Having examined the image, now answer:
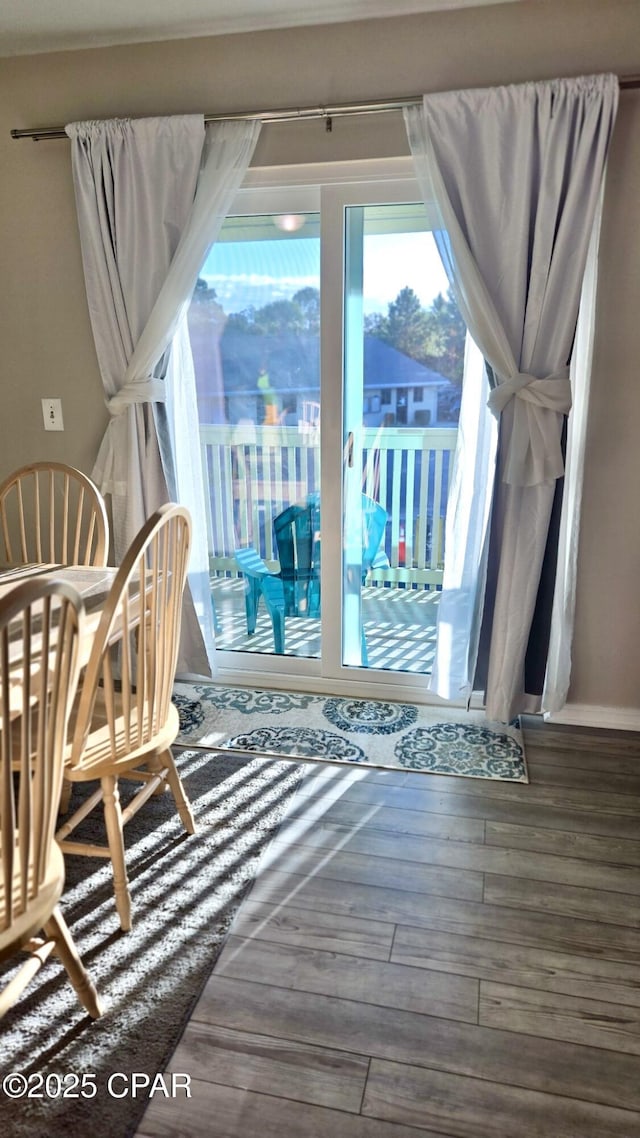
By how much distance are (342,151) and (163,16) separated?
725 mm

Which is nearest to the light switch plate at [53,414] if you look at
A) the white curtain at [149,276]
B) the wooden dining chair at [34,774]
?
the white curtain at [149,276]

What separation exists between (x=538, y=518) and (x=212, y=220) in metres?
1.56

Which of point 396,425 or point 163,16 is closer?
point 163,16

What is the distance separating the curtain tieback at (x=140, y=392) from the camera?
270 cm

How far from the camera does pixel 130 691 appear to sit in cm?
173

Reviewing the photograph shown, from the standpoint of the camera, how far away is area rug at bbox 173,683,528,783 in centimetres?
248

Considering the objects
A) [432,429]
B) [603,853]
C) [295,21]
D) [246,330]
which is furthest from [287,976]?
[295,21]

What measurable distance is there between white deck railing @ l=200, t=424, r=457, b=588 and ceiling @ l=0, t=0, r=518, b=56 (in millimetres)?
1339

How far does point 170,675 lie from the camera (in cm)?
182

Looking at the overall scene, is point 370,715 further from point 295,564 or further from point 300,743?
point 295,564

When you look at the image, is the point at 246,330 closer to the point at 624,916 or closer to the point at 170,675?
the point at 170,675

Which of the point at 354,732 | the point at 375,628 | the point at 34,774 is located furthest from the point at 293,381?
the point at 34,774

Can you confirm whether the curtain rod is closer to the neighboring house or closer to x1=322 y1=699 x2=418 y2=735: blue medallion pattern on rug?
the neighboring house

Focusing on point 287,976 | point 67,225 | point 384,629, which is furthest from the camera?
point 384,629
